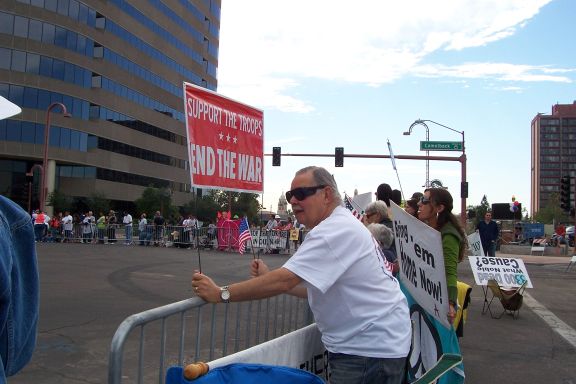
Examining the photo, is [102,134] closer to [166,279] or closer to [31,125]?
[31,125]

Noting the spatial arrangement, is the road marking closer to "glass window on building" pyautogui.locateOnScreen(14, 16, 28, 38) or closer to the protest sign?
the protest sign

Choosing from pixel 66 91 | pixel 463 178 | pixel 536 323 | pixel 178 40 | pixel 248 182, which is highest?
pixel 178 40

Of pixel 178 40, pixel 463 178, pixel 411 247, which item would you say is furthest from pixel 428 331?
pixel 178 40

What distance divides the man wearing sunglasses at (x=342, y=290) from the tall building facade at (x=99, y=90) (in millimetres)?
32529

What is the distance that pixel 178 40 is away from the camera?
75.4 m

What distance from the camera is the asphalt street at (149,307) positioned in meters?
5.71

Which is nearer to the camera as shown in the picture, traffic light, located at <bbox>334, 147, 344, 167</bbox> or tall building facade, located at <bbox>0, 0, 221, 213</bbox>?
traffic light, located at <bbox>334, 147, 344, 167</bbox>

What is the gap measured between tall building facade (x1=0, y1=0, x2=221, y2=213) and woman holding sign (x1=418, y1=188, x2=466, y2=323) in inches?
1234

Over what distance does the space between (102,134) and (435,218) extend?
59970mm

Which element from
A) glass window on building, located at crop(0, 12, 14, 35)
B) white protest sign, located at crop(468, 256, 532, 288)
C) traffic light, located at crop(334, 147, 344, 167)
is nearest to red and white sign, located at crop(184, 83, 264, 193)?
white protest sign, located at crop(468, 256, 532, 288)

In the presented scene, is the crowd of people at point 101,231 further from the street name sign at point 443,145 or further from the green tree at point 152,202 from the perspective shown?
the green tree at point 152,202

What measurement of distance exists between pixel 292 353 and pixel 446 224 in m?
2.10

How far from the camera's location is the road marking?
789 cm

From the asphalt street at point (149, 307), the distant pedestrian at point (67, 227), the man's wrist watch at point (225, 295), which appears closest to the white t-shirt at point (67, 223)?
the distant pedestrian at point (67, 227)
